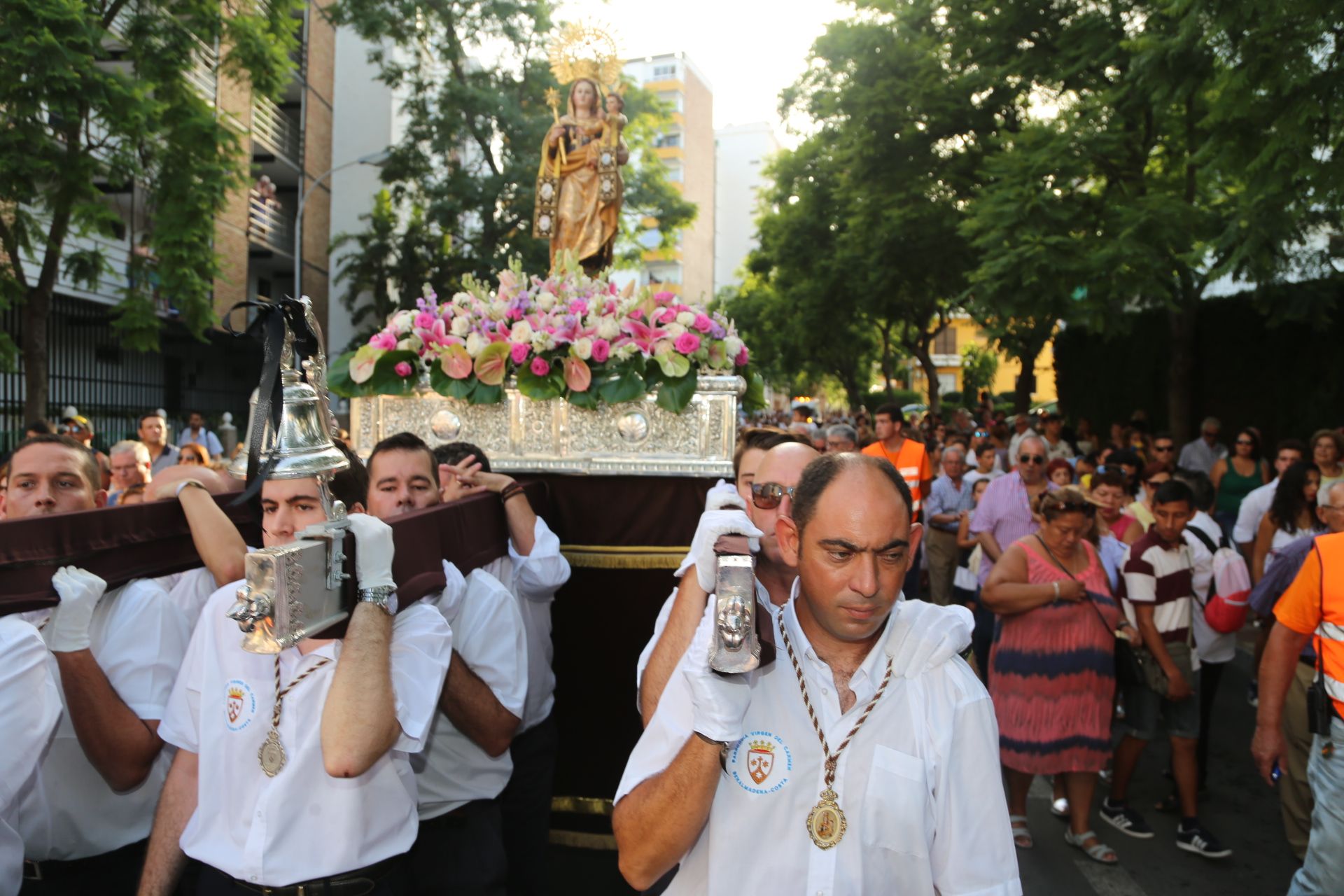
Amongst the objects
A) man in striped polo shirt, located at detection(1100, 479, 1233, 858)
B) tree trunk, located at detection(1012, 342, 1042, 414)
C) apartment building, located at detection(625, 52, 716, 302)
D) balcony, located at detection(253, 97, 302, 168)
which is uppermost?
apartment building, located at detection(625, 52, 716, 302)

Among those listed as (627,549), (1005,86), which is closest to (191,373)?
(1005,86)

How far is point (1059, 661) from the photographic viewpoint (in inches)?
206

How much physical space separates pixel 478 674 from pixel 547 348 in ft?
6.81

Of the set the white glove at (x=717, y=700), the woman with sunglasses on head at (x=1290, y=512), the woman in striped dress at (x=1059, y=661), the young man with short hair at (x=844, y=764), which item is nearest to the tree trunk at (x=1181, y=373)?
the woman with sunglasses on head at (x=1290, y=512)

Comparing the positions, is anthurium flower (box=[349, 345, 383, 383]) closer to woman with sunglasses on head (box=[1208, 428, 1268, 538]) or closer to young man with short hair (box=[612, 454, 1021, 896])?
young man with short hair (box=[612, 454, 1021, 896])

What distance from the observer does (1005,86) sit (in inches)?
656

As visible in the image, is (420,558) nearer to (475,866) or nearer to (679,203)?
(475,866)

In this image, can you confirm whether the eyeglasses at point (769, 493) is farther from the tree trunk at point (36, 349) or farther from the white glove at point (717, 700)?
the tree trunk at point (36, 349)

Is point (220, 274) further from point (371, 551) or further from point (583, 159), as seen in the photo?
point (371, 551)

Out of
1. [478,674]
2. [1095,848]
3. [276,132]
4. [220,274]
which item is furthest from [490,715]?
[276,132]

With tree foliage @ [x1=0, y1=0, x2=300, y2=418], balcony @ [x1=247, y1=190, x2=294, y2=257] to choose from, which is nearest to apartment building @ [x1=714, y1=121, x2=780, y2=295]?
balcony @ [x1=247, y1=190, x2=294, y2=257]

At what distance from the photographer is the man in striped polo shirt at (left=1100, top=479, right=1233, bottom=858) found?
17.8 ft

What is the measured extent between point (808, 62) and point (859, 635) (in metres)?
21.0

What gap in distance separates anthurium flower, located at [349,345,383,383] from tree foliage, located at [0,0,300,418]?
8.72 m
